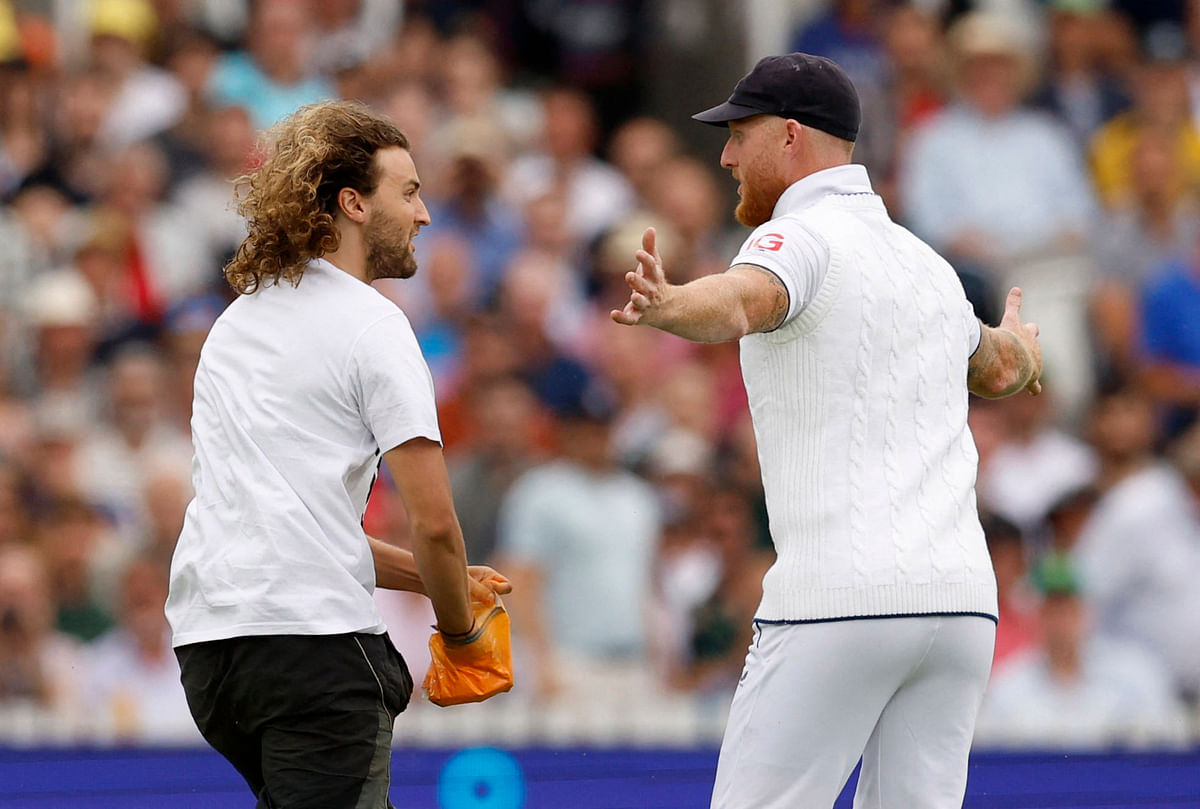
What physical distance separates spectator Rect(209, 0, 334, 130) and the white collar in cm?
617

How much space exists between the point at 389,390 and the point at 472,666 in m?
0.62

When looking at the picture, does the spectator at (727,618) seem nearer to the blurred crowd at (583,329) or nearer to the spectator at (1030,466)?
the blurred crowd at (583,329)

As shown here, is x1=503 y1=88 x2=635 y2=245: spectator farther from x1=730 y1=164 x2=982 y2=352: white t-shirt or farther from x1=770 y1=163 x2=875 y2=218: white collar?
x1=730 y1=164 x2=982 y2=352: white t-shirt

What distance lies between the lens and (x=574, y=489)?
8289 mm

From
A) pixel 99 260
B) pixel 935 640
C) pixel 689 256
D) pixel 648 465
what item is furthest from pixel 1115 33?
pixel 935 640

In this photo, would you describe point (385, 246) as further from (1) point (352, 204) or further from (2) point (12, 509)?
(2) point (12, 509)

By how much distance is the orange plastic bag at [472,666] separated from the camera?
3738mm

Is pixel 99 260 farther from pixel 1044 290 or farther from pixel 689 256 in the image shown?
pixel 1044 290

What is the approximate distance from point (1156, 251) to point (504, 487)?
3.69 meters

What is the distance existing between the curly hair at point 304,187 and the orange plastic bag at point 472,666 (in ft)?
2.51

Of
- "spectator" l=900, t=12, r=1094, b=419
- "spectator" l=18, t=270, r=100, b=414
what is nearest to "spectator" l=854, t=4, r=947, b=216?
"spectator" l=900, t=12, r=1094, b=419

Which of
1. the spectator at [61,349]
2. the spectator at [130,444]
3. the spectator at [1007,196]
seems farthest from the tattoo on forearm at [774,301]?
the spectator at [1007,196]

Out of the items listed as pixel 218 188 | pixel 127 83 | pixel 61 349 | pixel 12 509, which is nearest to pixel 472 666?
pixel 12 509

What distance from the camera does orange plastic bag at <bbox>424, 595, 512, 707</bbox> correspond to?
3.74 metres
